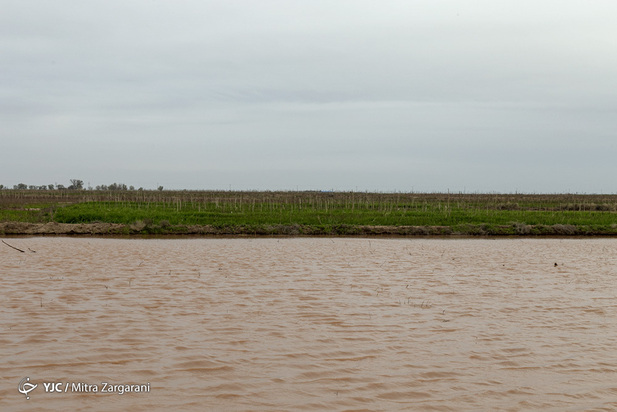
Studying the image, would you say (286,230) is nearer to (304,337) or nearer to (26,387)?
(304,337)

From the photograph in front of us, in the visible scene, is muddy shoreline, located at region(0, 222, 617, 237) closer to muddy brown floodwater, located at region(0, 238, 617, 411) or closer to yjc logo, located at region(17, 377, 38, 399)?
muddy brown floodwater, located at region(0, 238, 617, 411)

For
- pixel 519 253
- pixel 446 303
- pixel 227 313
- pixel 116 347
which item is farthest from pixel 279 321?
pixel 519 253

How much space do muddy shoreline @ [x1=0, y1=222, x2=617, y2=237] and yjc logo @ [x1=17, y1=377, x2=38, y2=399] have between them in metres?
19.9

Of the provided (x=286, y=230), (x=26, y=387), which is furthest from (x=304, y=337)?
(x=286, y=230)

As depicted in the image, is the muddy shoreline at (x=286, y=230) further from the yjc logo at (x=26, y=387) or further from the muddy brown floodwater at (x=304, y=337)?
the yjc logo at (x=26, y=387)

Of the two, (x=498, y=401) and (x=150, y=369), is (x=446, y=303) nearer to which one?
(x=498, y=401)

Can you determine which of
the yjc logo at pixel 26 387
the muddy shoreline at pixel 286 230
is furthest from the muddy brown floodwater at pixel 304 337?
the muddy shoreline at pixel 286 230

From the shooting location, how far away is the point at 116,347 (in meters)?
6.48

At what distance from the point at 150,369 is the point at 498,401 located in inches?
137

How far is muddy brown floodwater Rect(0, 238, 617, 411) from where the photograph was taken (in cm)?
519

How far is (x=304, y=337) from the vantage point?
Answer: 7125 millimetres

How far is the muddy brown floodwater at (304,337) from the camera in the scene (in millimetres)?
5188

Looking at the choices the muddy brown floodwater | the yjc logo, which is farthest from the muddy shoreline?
the yjc logo

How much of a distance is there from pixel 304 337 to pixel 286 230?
1894 centimetres
